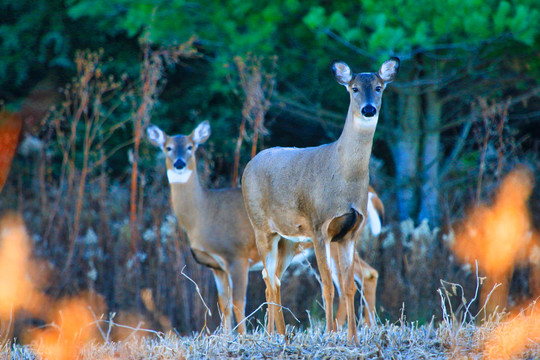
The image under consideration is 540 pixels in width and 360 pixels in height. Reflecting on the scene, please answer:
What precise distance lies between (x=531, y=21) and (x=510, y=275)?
9.06 ft

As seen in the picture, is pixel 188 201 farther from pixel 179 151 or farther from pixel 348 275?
pixel 348 275

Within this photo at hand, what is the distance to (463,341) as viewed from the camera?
401cm

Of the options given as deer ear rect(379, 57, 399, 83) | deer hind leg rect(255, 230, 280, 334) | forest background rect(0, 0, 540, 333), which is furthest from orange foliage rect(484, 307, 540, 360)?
forest background rect(0, 0, 540, 333)

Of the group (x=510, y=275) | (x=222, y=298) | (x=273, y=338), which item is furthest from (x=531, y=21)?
(x=273, y=338)

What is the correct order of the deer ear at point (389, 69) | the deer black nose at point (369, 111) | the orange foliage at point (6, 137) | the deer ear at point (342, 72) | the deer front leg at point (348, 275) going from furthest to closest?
the orange foliage at point (6, 137), the deer ear at point (389, 69), the deer ear at point (342, 72), the deer black nose at point (369, 111), the deer front leg at point (348, 275)

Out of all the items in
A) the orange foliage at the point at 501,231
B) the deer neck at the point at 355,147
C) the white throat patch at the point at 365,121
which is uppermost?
the white throat patch at the point at 365,121

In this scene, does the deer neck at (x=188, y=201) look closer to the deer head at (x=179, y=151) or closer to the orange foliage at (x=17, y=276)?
the deer head at (x=179, y=151)

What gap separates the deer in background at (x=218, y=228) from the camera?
7.19 metres

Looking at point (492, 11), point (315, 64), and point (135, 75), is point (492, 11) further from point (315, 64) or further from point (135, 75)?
point (135, 75)

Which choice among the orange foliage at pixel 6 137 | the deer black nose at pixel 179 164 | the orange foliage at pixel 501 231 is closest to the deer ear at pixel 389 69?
Answer: the deer black nose at pixel 179 164

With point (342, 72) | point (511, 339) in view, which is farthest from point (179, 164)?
point (511, 339)

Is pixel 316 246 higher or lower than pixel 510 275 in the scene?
higher

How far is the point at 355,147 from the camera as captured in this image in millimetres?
4680

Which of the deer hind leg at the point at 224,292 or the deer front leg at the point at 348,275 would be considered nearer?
the deer front leg at the point at 348,275
